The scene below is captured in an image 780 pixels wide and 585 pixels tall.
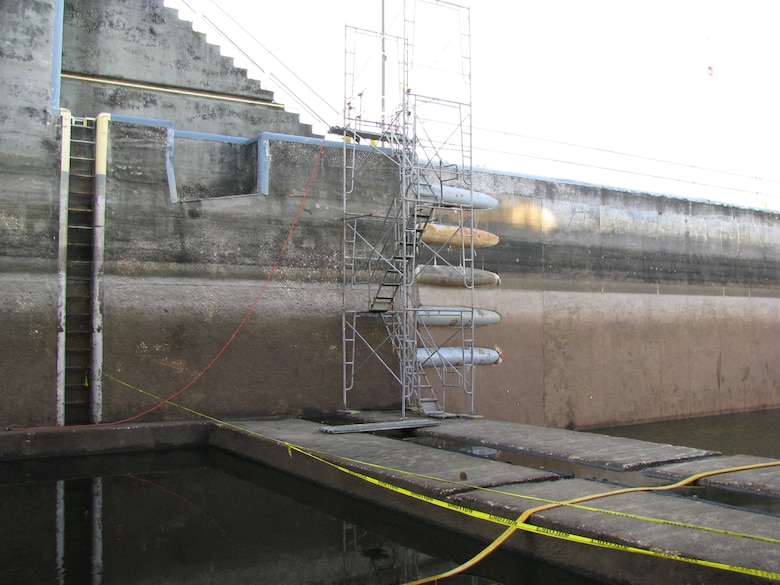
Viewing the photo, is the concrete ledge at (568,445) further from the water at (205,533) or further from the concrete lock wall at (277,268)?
the concrete lock wall at (277,268)

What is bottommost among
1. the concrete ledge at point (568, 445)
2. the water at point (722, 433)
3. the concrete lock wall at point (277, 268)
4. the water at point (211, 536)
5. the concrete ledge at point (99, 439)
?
the water at point (722, 433)

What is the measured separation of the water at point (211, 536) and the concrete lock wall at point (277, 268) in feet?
7.32

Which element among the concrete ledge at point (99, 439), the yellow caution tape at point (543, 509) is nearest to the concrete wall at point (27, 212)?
the concrete ledge at point (99, 439)

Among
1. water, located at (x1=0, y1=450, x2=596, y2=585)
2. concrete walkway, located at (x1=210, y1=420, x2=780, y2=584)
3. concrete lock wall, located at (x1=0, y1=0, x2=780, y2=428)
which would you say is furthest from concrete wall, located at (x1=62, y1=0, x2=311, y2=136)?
water, located at (x1=0, y1=450, x2=596, y2=585)

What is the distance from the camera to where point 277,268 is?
10.6 m

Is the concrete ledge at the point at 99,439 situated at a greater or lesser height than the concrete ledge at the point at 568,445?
lesser

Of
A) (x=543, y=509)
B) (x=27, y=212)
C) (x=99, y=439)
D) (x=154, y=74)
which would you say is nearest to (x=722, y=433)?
(x=543, y=509)

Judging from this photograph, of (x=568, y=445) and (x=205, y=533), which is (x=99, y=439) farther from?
(x=568, y=445)

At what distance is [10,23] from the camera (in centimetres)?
938

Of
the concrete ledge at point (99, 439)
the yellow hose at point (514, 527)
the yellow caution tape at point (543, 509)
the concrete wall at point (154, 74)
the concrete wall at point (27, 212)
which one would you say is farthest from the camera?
the concrete wall at point (154, 74)

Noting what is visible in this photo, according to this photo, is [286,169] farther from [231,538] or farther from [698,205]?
[698,205]

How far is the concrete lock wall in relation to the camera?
9.43 meters

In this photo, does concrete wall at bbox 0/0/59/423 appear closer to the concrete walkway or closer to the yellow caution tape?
the concrete walkway

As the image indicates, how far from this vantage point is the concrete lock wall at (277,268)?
9430 millimetres
